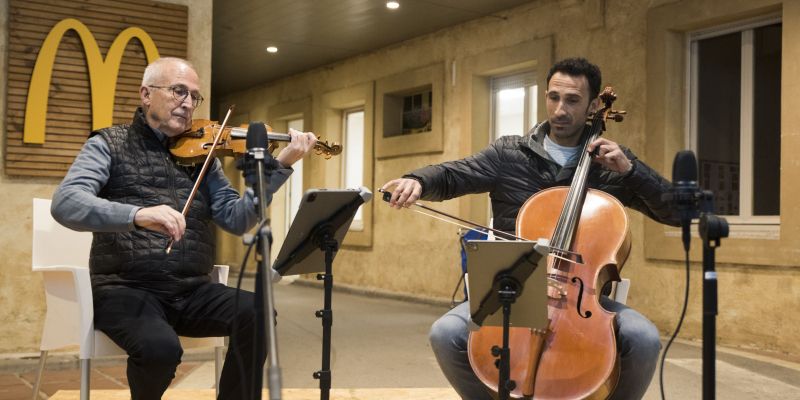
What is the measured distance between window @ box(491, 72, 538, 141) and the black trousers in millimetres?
5104

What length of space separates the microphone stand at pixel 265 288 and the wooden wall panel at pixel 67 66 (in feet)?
9.41

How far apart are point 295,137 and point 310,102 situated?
25.0 ft

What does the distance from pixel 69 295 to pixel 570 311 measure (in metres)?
1.52

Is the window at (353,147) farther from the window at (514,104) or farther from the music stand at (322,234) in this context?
the music stand at (322,234)

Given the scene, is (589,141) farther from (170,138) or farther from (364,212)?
(364,212)

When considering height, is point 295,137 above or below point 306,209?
above

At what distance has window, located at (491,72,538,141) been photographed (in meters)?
7.36

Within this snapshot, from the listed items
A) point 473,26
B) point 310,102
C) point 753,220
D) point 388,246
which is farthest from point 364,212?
point 753,220

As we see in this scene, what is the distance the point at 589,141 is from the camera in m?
2.54

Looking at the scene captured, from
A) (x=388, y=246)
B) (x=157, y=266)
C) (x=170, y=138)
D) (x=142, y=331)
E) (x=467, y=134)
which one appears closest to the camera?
(x=142, y=331)

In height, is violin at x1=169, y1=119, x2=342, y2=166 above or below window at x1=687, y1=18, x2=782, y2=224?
below

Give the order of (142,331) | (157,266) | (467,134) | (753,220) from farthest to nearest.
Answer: (467,134)
(753,220)
(157,266)
(142,331)

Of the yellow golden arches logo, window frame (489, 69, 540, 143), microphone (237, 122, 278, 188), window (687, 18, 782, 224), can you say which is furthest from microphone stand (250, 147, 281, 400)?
window frame (489, 69, 540, 143)

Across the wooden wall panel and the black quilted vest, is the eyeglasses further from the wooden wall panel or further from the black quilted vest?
the wooden wall panel
